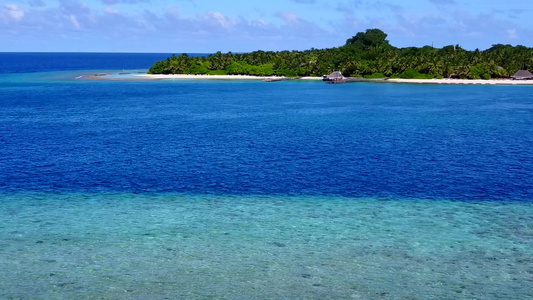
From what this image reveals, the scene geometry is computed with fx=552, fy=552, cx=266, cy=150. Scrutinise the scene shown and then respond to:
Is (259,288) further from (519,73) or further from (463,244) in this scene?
(519,73)

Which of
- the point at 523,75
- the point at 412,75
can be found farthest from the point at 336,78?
the point at 523,75

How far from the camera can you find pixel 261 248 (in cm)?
3094

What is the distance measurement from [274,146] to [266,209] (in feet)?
84.2

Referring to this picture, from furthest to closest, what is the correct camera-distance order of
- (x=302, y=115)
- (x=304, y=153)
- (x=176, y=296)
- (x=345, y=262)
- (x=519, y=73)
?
(x=519, y=73)
(x=302, y=115)
(x=304, y=153)
(x=345, y=262)
(x=176, y=296)

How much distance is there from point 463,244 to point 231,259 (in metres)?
13.2

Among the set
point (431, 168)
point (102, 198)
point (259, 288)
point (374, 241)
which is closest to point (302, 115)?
point (431, 168)

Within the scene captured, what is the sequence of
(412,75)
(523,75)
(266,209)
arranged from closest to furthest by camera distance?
(266,209), (523,75), (412,75)

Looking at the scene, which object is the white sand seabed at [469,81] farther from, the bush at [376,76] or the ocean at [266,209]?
the ocean at [266,209]

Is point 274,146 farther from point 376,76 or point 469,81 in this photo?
point 376,76

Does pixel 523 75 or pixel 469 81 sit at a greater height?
pixel 523 75

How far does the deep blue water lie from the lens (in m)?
45.6

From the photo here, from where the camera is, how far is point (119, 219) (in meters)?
36.2

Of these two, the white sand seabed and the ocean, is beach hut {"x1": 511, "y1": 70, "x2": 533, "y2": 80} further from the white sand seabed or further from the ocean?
the ocean

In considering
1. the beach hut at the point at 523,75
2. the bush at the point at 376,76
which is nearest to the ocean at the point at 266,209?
the beach hut at the point at 523,75
